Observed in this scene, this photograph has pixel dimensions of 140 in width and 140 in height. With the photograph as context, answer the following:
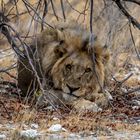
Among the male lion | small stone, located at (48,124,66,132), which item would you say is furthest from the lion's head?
small stone, located at (48,124,66,132)

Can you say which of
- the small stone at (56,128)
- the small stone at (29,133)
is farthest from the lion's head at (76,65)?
the small stone at (29,133)

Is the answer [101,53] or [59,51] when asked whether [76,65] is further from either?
[101,53]

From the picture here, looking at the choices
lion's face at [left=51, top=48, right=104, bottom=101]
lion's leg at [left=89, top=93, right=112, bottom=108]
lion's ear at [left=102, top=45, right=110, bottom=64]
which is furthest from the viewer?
lion's ear at [left=102, top=45, right=110, bottom=64]

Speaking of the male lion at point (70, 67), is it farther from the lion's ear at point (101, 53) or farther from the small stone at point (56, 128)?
the small stone at point (56, 128)

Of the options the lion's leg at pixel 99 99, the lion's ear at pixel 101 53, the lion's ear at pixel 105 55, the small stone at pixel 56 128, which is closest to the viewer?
the small stone at pixel 56 128

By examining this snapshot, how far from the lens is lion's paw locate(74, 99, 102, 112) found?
301 inches

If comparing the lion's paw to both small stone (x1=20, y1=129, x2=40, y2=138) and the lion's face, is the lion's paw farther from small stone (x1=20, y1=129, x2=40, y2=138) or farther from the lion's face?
small stone (x1=20, y1=129, x2=40, y2=138)

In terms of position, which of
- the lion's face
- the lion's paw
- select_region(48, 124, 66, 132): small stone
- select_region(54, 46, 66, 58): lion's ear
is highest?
select_region(54, 46, 66, 58): lion's ear

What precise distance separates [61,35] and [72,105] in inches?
37.6

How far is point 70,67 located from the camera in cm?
792

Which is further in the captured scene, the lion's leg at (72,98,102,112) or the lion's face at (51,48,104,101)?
the lion's face at (51,48,104,101)

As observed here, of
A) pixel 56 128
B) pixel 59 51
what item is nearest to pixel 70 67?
pixel 59 51

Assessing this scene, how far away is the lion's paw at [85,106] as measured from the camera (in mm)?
7652

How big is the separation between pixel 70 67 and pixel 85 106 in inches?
20.2
